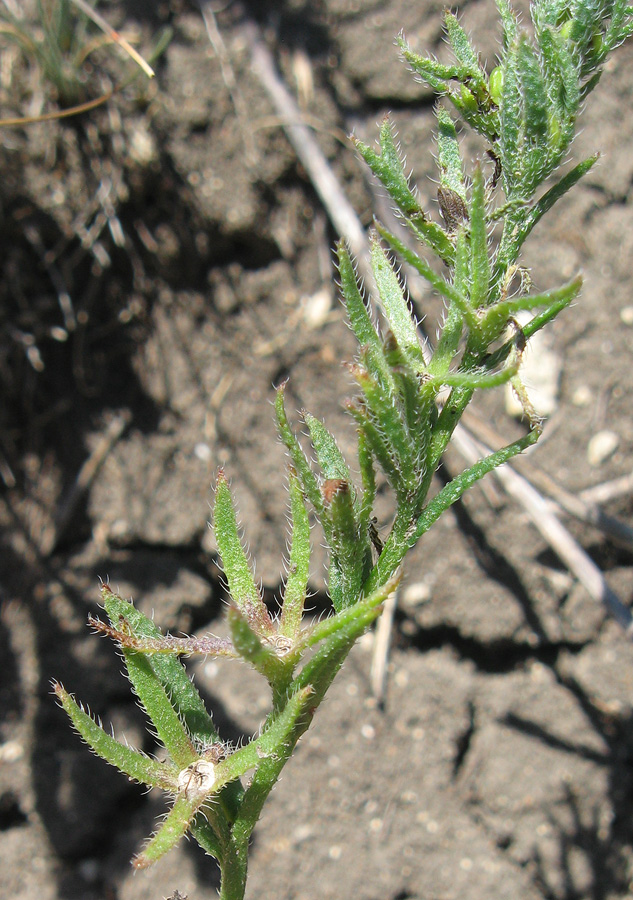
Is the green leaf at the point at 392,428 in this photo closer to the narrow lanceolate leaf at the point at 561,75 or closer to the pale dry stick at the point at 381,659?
the narrow lanceolate leaf at the point at 561,75

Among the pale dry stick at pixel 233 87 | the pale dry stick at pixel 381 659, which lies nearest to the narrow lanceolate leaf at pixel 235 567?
the pale dry stick at pixel 381 659

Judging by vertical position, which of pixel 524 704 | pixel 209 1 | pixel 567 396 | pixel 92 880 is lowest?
pixel 524 704

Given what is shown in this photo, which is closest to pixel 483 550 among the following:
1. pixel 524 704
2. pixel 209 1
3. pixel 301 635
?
pixel 524 704

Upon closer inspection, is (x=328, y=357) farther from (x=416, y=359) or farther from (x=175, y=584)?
(x=416, y=359)

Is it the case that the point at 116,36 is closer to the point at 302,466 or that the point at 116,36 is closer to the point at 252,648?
the point at 302,466

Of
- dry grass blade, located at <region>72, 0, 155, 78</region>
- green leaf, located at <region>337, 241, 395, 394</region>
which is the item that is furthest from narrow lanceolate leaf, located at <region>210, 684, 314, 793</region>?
dry grass blade, located at <region>72, 0, 155, 78</region>
